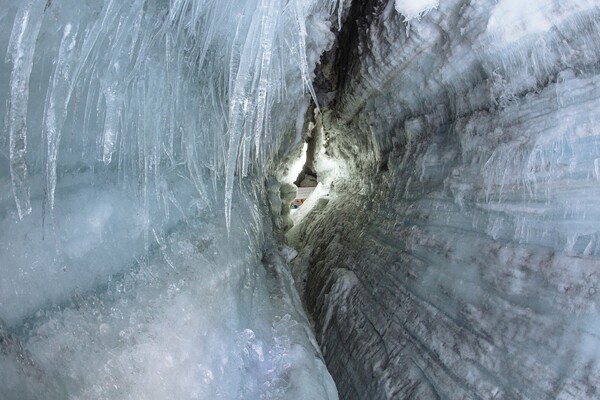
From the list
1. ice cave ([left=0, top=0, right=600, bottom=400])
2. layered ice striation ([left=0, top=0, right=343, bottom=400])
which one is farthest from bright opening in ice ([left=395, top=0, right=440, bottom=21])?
layered ice striation ([left=0, top=0, right=343, bottom=400])

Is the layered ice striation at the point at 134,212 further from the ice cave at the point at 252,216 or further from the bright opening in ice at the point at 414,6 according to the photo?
the bright opening in ice at the point at 414,6

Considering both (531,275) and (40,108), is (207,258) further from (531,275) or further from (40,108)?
(531,275)

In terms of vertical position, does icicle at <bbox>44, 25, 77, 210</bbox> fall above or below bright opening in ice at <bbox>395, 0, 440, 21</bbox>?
below

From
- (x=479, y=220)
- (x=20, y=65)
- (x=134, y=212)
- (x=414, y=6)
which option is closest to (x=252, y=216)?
(x=134, y=212)

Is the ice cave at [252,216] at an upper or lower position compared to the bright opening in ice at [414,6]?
lower

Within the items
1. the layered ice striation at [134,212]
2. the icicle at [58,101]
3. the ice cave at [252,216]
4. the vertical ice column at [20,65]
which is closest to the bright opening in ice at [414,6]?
the ice cave at [252,216]

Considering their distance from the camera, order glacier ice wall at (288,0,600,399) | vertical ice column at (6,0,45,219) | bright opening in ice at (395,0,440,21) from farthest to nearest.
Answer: bright opening in ice at (395,0,440,21) < glacier ice wall at (288,0,600,399) < vertical ice column at (6,0,45,219)

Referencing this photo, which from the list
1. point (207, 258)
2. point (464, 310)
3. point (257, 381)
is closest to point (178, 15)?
point (207, 258)

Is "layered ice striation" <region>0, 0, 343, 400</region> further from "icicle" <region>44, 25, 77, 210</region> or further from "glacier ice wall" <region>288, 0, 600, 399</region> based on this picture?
"glacier ice wall" <region>288, 0, 600, 399</region>
